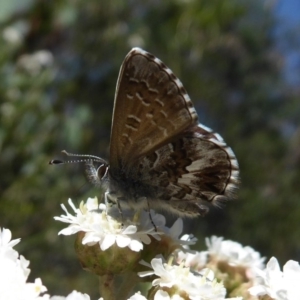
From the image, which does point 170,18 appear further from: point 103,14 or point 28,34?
point 28,34

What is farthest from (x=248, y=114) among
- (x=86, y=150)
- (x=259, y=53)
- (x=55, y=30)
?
(x=55, y=30)

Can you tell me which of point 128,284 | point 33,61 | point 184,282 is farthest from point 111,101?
point 184,282

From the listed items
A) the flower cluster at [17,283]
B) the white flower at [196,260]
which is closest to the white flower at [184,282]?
the flower cluster at [17,283]

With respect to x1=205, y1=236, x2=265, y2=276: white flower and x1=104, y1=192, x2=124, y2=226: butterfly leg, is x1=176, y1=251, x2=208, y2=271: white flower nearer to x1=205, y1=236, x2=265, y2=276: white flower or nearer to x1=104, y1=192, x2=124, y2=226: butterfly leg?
x1=205, y1=236, x2=265, y2=276: white flower

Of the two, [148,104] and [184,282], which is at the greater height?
[148,104]

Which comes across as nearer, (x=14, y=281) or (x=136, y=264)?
(x=14, y=281)

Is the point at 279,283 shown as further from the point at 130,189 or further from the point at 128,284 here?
the point at 130,189

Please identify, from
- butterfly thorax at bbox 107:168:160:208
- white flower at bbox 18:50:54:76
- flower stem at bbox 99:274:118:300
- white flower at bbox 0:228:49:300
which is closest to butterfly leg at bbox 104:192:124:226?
butterfly thorax at bbox 107:168:160:208
